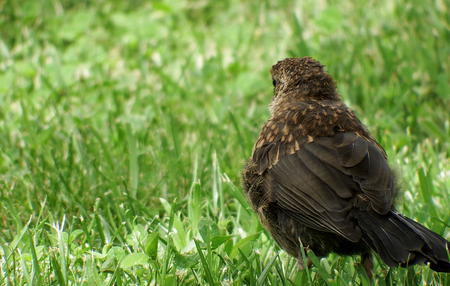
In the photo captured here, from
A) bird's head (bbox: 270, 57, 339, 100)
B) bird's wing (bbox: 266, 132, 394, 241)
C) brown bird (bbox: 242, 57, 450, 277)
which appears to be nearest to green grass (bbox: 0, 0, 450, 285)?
brown bird (bbox: 242, 57, 450, 277)

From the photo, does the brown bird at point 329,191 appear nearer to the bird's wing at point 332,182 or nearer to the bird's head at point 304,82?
the bird's wing at point 332,182

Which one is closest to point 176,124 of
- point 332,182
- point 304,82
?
point 304,82

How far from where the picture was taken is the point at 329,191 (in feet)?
11.7

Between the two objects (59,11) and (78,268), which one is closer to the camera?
(78,268)

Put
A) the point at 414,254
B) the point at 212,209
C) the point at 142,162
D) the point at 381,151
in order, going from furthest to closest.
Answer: the point at 142,162
the point at 212,209
the point at 381,151
the point at 414,254

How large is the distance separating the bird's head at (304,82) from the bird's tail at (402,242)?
1.09 metres

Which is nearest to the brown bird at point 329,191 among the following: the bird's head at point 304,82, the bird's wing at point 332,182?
the bird's wing at point 332,182

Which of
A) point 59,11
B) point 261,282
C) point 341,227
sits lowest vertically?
point 261,282

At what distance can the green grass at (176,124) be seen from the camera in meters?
4.04

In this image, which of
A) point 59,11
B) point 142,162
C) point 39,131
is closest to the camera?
point 142,162

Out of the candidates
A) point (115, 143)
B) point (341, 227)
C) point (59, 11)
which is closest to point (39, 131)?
point (115, 143)

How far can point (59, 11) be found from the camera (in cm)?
796

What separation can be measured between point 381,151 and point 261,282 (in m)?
0.87

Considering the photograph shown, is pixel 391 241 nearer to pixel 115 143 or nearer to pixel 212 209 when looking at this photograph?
pixel 212 209
